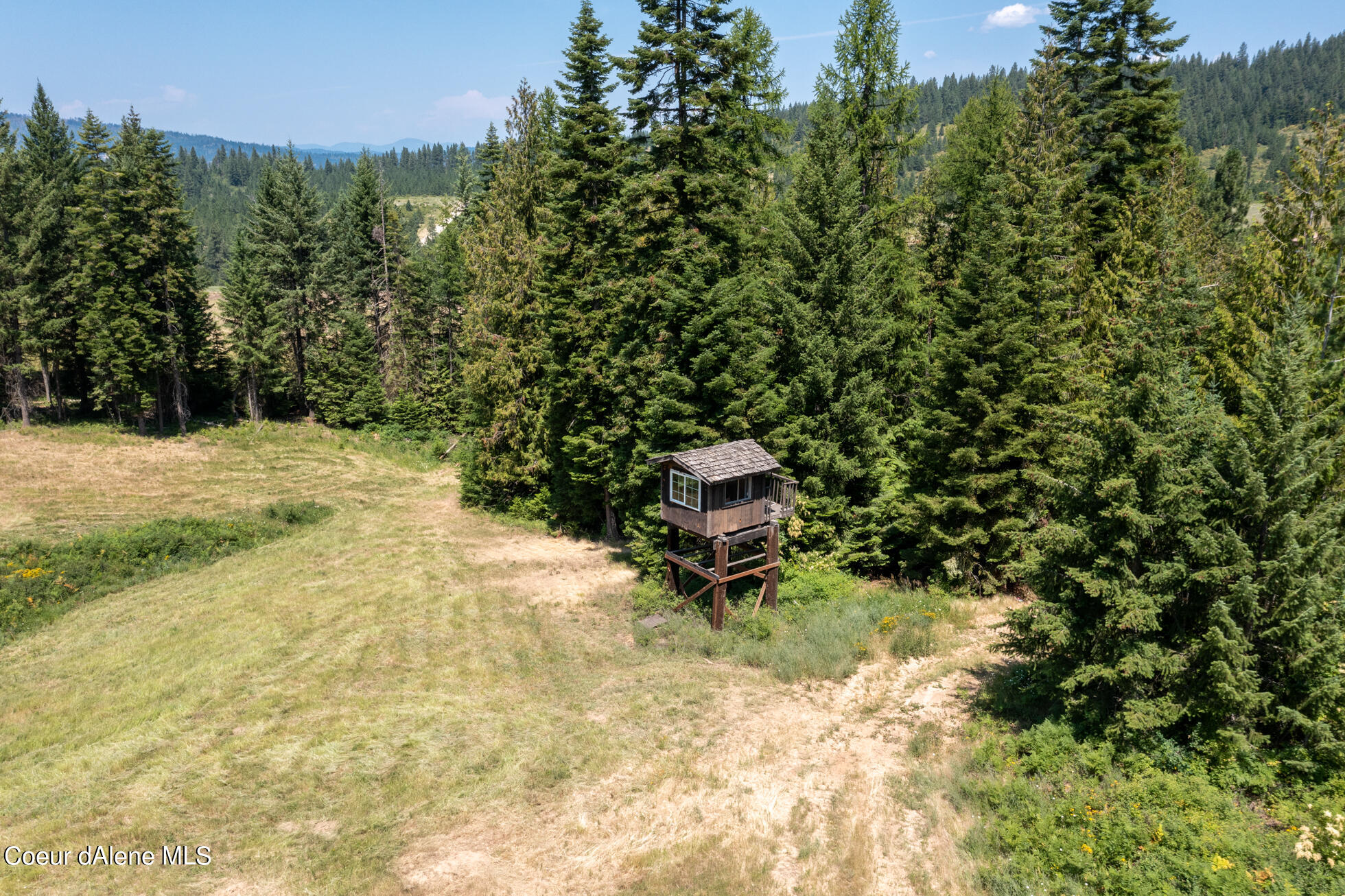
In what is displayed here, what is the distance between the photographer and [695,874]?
37.5 feet

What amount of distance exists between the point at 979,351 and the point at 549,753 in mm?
17656

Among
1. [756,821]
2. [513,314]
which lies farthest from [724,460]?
[513,314]

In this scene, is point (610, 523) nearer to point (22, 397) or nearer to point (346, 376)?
point (346, 376)

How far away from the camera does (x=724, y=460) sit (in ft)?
69.3

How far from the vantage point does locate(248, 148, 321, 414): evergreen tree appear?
181ft

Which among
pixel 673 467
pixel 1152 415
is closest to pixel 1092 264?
pixel 1152 415

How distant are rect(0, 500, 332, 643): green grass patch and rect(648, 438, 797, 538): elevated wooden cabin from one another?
22799 millimetres

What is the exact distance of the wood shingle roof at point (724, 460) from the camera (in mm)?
20375

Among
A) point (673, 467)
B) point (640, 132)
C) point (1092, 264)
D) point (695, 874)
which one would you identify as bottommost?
point (695, 874)

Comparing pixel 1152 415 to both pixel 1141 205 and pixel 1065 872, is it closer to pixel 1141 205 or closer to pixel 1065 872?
pixel 1065 872

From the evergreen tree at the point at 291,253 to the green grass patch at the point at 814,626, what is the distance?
47073 mm

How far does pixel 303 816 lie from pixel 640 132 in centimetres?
2392

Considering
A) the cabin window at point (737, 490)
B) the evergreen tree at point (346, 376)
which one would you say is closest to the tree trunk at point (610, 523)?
the cabin window at point (737, 490)

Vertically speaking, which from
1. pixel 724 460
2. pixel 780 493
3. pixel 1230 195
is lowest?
pixel 780 493
